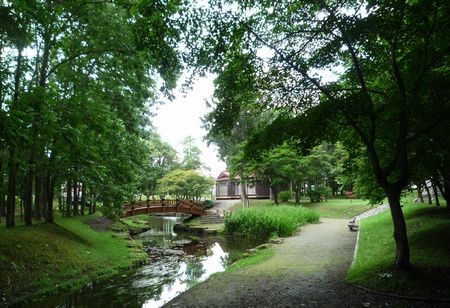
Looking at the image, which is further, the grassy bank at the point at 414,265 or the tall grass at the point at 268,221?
the tall grass at the point at 268,221

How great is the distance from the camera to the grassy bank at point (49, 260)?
28.9 ft

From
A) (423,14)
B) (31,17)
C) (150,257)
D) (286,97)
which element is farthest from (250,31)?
(150,257)

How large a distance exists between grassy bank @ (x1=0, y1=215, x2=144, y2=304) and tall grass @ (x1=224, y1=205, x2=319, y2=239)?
6.97 meters

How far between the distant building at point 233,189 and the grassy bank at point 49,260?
89.4 ft

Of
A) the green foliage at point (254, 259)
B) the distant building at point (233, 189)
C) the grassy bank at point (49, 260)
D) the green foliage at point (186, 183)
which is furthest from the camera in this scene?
the distant building at point (233, 189)

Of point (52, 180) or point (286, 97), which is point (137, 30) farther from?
point (52, 180)

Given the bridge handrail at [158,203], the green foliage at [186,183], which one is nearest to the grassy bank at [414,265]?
the bridge handrail at [158,203]

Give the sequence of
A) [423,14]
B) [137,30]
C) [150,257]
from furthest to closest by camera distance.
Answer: [150,257], [137,30], [423,14]

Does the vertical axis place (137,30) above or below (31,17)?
below

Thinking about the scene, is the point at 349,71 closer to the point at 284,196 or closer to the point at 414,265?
the point at 414,265

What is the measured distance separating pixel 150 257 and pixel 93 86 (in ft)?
25.8

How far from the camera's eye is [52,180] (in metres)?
15.9

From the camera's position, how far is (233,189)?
44.9m

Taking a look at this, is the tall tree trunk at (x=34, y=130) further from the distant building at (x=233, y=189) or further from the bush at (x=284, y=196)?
the distant building at (x=233, y=189)
